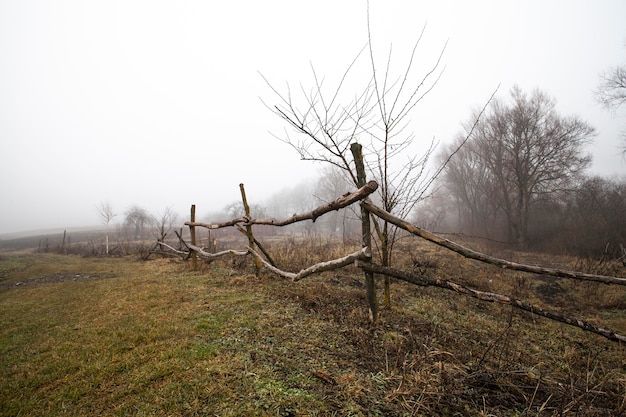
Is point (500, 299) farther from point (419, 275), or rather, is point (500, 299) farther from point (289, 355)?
point (289, 355)

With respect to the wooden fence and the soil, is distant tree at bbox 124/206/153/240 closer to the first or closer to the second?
the soil

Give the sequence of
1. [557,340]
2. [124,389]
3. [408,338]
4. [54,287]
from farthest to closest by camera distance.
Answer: [54,287] < [557,340] < [408,338] < [124,389]

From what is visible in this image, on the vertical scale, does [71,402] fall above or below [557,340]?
above

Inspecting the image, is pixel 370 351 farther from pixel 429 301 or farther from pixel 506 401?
pixel 429 301

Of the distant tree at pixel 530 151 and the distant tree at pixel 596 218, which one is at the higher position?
the distant tree at pixel 530 151

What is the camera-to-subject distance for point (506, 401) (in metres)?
1.91

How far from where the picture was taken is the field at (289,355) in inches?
75.5

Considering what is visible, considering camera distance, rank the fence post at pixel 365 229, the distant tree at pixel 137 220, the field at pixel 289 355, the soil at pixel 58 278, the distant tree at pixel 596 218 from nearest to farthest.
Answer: the field at pixel 289 355 → the fence post at pixel 365 229 → the soil at pixel 58 278 → the distant tree at pixel 596 218 → the distant tree at pixel 137 220

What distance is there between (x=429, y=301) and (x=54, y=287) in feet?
29.8

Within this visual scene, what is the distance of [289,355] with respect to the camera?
265 cm

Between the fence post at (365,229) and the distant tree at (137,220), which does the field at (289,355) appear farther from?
the distant tree at (137,220)

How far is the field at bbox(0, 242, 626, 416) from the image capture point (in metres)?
1.92

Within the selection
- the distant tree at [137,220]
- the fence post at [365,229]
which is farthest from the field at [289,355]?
the distant tree at [137,220]

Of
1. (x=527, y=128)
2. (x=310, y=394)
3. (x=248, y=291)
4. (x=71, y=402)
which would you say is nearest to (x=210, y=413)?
(x=310, y=394)
